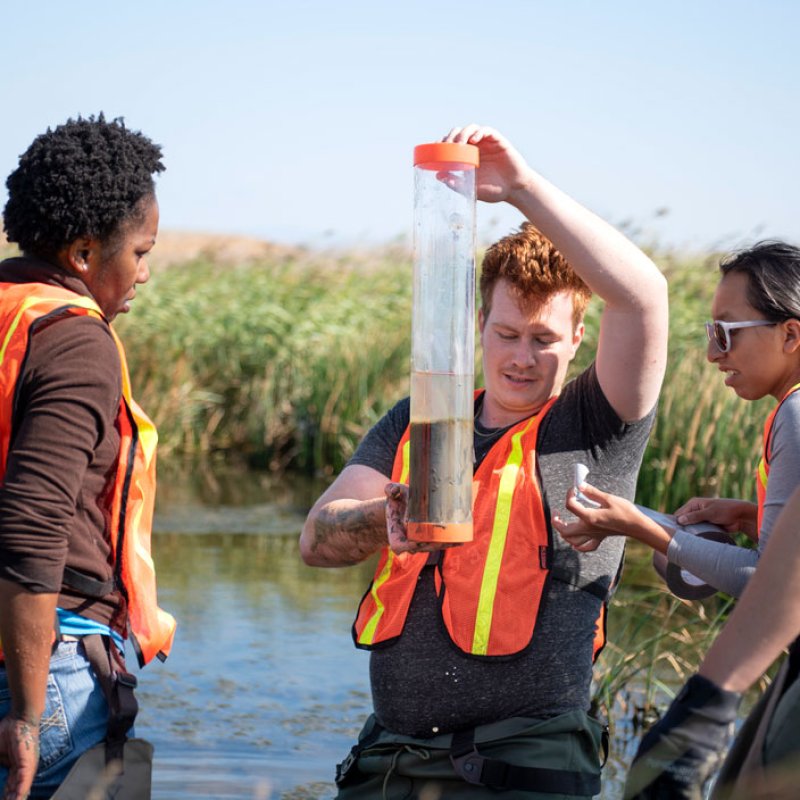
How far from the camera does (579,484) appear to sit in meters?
2.89

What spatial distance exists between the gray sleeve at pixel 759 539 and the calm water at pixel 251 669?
119 centimetres

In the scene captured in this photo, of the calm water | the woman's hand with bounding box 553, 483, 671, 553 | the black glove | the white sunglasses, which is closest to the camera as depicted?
the black glove

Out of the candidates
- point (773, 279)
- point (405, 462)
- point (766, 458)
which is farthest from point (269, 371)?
point (766, 458)

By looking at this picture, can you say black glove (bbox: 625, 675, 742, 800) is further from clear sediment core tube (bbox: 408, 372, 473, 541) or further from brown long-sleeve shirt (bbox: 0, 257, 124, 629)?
brown long-sleeve shirt (bbox: 0, 257, 124, 629)

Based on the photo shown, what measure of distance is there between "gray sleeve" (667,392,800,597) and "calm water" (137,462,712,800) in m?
1.19

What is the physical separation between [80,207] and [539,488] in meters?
1.22

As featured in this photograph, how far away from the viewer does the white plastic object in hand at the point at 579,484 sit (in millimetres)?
2848

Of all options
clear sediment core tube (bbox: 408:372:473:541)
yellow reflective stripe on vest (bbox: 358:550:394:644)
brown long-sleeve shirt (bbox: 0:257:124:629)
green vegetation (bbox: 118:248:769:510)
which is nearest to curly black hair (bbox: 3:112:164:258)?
brown long-sleeve shirt (bbox: 0:257:124:629)

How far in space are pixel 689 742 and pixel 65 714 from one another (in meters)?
1.32

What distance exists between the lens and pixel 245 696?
659cm

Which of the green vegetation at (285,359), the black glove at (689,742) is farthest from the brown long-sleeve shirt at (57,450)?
the green vegetation at (285,359)

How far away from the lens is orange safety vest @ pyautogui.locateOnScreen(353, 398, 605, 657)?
9.76 feet

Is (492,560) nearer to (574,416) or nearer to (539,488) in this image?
(539,488)

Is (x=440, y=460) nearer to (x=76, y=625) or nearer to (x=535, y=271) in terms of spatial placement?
(x=535, y=271)
